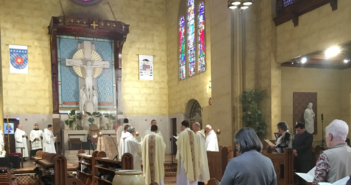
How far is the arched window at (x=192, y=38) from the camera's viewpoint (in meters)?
16.3

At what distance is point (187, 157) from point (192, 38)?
32.0 feet

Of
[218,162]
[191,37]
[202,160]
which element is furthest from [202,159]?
[191,37]

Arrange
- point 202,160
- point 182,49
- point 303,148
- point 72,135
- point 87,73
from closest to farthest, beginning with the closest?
point 303,148, point 202,160, point 72,135, point 87,73, point 182,49

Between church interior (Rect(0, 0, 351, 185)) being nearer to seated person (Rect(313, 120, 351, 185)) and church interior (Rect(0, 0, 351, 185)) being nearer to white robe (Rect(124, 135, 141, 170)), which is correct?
white robe (Rect(124, 135, 141, 170))

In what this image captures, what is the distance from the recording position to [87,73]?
1770cm

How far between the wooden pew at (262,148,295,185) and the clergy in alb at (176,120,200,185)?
66.1 inches

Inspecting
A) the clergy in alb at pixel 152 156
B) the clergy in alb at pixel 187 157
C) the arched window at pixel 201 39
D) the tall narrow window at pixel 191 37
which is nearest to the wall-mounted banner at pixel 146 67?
the tall narrow window at pixel 191 37

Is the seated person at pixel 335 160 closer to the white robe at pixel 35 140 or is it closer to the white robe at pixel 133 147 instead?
the white robe at pixel 133 147

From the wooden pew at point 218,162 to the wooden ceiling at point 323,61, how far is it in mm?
3937

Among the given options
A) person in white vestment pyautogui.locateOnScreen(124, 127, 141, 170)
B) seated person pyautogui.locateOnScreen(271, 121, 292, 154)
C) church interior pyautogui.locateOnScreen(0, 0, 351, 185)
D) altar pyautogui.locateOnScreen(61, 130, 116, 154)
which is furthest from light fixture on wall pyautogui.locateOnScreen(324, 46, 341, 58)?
altar pyautogui.locateOnScreen(61, 130, 116, 154)

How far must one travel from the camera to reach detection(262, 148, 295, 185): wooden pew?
24.7ft

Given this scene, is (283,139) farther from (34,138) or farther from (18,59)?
(18,59)

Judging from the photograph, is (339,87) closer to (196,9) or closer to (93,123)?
(196,9)

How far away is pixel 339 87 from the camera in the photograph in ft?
40.8
